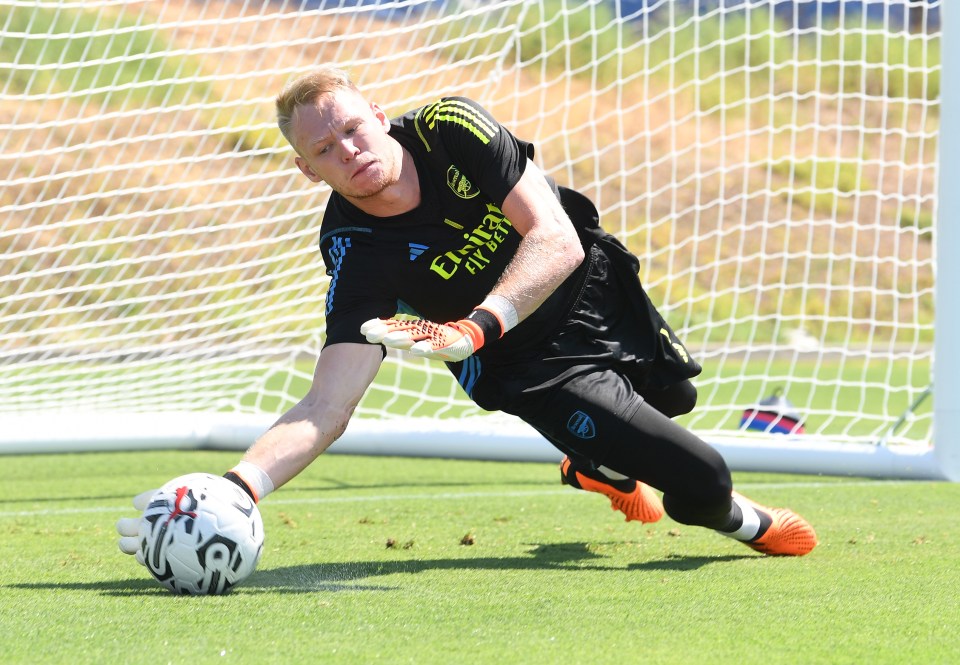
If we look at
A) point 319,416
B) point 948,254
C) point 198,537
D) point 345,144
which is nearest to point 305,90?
point 345,144

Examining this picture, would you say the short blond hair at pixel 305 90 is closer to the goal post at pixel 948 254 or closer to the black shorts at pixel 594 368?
the black shorts at pixel 594 368

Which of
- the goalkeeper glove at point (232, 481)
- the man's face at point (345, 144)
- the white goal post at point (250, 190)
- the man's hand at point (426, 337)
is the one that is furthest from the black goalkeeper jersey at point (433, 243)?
the white goal post at point (250, 190)

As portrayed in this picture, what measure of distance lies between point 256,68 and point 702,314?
4.22 metres

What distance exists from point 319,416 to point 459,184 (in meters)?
0.77

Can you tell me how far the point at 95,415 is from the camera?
6.85 meters

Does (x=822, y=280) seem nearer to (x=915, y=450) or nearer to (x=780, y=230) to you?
(x=780, y=230)

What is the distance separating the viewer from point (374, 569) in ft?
11.9

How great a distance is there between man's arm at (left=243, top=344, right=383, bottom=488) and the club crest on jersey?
0.50 metres

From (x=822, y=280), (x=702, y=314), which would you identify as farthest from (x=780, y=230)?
(x=702, y=314)

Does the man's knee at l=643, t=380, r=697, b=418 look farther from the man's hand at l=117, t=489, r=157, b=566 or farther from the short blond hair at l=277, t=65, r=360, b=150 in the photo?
the man's hand at l=117, t=489, r=157, b=566

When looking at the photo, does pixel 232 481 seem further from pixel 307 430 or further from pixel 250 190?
pixel 250 190

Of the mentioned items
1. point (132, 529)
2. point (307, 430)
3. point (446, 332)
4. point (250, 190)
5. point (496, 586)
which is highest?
point (446, 332)

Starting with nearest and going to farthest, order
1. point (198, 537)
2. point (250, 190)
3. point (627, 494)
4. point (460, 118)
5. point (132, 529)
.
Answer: point (198, 537) < point (132, 529) < point (460, 118) < point (627, 494) < point (250, 190)

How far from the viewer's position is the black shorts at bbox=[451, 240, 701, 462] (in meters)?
3.63
